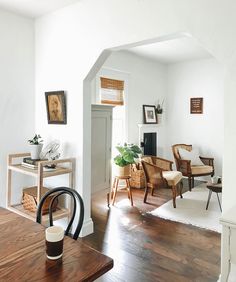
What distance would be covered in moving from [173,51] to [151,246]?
3664 millimetres

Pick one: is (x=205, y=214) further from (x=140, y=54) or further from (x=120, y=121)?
(x=140, y=54)

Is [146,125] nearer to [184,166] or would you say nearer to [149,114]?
[149,114]

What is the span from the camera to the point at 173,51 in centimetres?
506

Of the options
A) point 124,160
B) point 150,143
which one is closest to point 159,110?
point 150,143

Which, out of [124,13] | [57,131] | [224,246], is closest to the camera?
[224,246]

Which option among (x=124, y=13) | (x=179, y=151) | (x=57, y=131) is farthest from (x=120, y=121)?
(x=124, y=13)

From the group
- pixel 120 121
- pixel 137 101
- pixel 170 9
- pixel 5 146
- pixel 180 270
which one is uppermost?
pixel 170 9

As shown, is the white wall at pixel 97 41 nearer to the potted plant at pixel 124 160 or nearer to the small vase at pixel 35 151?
the small vase at pixel 35 151

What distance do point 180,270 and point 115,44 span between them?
2.24m

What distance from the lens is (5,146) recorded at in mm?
3281

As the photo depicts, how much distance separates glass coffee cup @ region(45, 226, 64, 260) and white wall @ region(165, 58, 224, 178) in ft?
16.5

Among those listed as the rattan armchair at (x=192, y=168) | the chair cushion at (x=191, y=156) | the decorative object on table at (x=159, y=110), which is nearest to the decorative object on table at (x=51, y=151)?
the rattan armchair at (x=192, y=168)

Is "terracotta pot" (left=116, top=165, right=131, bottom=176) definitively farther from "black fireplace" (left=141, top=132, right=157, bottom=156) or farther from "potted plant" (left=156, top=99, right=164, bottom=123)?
"potted plant" (left=156, top=99, right=164, bottom=123)

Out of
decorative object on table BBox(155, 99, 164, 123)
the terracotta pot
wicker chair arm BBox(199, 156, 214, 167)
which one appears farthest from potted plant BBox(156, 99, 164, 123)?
the terracotta pot
